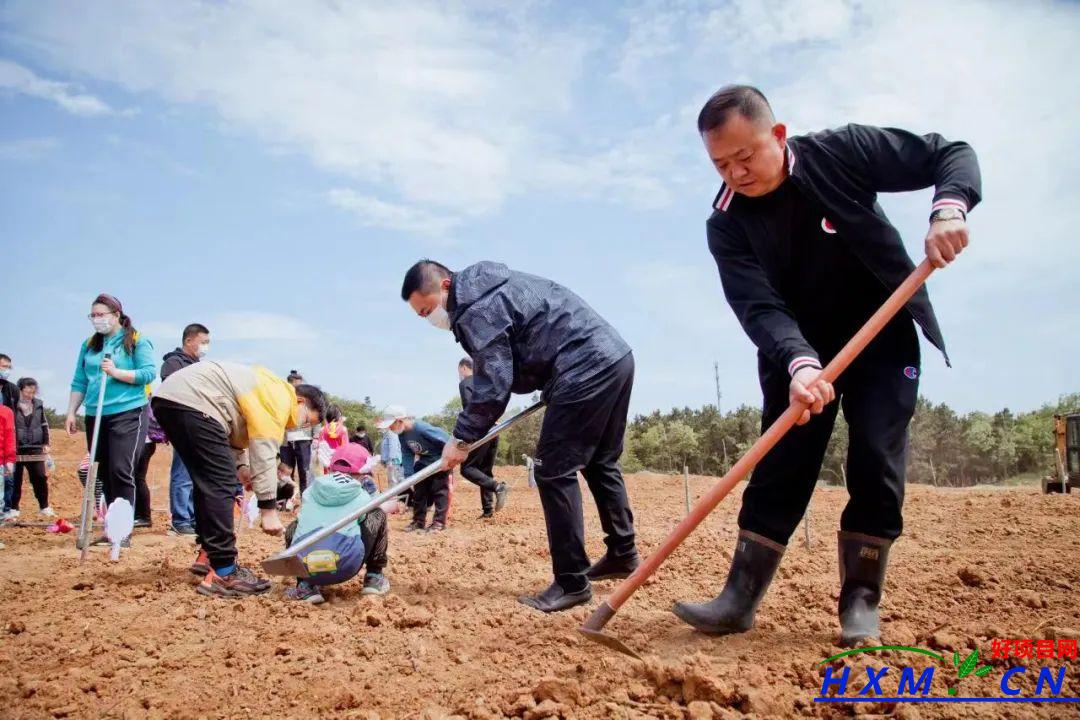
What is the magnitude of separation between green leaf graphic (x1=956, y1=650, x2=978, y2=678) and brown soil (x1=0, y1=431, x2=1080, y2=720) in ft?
0.09

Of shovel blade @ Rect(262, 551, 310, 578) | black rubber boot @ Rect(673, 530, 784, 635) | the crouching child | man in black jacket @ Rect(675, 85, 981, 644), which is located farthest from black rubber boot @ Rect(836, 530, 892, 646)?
shovel blade @ Rect(262, 551, 310, 578)

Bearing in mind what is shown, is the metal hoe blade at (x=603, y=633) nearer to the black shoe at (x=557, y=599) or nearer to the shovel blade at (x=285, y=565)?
the black shoe at (x=557, y=599)

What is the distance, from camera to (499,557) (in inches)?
200

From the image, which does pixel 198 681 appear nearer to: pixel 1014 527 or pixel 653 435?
pixel 1014 527

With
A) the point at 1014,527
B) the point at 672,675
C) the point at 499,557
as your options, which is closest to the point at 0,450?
the point at 499,557

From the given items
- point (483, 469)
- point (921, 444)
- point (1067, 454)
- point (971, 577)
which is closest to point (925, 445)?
point (921, 444)

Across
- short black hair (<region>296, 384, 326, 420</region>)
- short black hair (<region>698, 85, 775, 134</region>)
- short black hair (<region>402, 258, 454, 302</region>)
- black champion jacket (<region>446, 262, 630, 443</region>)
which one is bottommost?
short black hair (<region>296, 384, 326, 420</region>)

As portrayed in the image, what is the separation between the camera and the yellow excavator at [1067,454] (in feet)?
37.7

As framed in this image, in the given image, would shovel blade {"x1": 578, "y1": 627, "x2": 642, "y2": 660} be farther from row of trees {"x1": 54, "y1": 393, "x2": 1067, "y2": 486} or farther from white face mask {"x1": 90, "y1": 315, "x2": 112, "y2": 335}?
row of trees {"x1": 54, "y1": 393, "x2": 1067, "y2": 486}

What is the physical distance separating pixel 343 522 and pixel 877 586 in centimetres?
242

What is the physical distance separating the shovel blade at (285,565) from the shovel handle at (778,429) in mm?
1752

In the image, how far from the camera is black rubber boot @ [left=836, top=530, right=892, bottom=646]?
2.53 metres

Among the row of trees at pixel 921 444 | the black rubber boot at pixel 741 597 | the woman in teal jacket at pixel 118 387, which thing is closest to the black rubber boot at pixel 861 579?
the black rubber boot at pixel 741 597

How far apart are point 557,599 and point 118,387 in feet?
13.7
